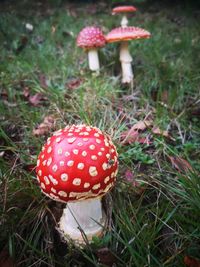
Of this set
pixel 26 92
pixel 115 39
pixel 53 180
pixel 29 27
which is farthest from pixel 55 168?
pixel 29 27

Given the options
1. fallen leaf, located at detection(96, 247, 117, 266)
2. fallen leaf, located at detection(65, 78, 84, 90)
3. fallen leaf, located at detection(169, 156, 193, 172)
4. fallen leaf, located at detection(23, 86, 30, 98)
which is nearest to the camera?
fallen leaf, located at detection(96, 247, 117, 266)

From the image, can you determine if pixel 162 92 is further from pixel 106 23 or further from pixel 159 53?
pixel 106 23

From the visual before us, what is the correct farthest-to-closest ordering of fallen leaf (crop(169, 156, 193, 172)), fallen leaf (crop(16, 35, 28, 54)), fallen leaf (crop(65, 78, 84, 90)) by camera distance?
fallen leaf (crop(16, 35, 28, 54)) < fallen leaf (crop(65, 78, 84, 90)) < fallen leaf (crop(169, 156, 193, 172))

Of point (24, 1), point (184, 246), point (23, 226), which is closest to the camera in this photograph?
point (184, 246)

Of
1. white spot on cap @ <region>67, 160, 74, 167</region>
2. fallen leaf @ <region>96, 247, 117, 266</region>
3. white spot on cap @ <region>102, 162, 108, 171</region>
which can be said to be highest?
white spot on cap @ <region>67, 160, 74, 167</region>

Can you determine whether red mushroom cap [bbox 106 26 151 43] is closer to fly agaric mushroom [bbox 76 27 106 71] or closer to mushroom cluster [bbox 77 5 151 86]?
mushroom cluster [bbox 77 5 151 86]

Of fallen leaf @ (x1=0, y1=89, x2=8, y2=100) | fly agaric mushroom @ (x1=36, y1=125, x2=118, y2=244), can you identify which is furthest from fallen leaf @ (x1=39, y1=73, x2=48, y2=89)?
fly agaric mushroom @ (x1=36, y1=125, x2=118, y2=244)

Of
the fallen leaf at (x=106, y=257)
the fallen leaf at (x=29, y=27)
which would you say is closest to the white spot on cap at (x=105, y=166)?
the fallen leaf at (x=106, y=257)

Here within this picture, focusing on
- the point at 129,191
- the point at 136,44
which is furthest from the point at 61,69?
the point at 129,191
